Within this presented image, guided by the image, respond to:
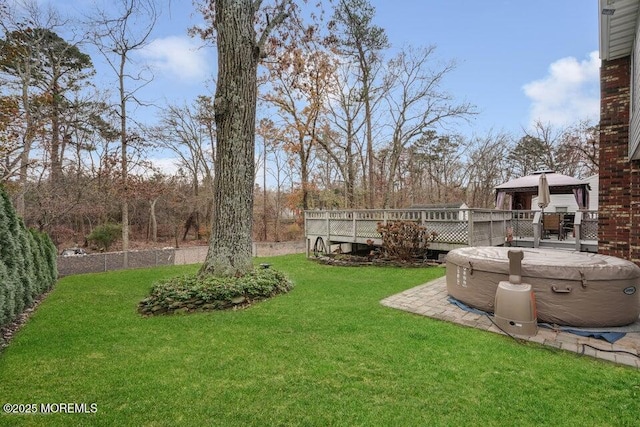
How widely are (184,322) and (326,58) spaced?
15.3 metres

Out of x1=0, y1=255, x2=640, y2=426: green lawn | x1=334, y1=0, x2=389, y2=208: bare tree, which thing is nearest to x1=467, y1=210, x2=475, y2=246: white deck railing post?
x1=0, y1=255, x2=640, y2=426: green lawn

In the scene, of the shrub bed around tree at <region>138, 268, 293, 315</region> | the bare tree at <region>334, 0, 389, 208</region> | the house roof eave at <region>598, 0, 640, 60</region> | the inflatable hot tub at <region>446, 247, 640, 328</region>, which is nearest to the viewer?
the inflatable hot tub at <region>446, 247, 640, 328</region>

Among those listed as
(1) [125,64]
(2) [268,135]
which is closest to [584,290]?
(1) [125,64]

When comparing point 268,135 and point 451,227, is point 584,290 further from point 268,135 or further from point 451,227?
point 268,135

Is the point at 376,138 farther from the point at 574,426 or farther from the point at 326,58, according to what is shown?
the point at 574,426

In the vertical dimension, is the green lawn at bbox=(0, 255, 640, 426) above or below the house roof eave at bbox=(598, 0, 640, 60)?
below

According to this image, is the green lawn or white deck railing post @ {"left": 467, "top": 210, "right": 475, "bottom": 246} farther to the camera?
white deck railing post @ {"left": 467, "top": 210, "right": 475, "bottom": 246}

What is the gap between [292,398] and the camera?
2422mm

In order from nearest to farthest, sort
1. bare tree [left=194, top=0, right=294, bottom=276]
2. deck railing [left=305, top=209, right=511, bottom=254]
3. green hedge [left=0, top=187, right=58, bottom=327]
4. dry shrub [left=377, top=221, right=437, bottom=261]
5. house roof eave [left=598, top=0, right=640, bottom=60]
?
green hedge [left=0, top=187, right=58, bottom=327] → house roof eave [left=598, top=0, right=640, bottom=60] → bare tree [left=194, top=0, right=294, bottom=276] → deck railing [left=305, top=209, right=511, bottom=254] → dry shrub [left=377, top=221, right=437, bottom=261]

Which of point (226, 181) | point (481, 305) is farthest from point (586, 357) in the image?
point (226, 181)

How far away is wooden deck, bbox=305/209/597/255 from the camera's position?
8.64m

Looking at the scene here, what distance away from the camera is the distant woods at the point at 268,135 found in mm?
8609

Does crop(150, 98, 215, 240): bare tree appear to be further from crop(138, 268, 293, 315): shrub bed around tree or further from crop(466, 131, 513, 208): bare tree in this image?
crop(466, 131, 513, 208): bare tree

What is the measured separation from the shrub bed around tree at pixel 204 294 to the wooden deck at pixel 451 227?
5303 millimetres
